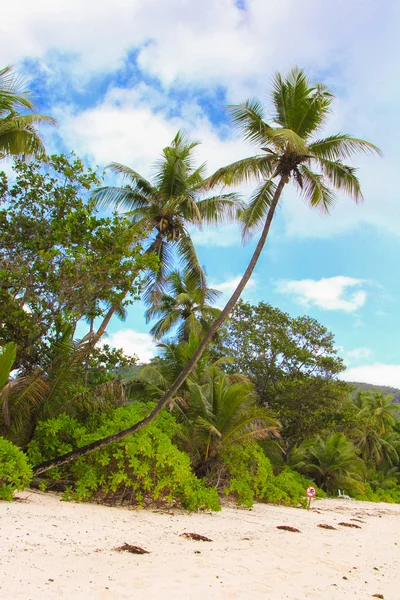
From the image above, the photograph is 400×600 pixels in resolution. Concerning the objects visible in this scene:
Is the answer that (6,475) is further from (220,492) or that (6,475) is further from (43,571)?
(220,492)

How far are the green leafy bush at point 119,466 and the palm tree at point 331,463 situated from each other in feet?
50.4

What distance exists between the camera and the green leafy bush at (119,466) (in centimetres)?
953

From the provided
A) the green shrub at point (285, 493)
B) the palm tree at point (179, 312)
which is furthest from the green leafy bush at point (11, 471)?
the palm tree at point (179, 312)

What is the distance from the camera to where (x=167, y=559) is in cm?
589

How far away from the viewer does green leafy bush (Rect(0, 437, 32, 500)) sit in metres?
7.54

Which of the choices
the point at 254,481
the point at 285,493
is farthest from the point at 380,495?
the point at 254,481

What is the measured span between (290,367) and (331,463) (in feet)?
18.6

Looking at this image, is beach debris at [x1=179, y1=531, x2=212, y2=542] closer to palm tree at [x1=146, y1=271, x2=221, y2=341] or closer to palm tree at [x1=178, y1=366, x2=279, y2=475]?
palm tree at [x1=178, y1=366, x2=279, y2=475]

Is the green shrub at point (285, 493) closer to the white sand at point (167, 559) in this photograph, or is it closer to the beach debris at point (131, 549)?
the white sand at point (167, 559)

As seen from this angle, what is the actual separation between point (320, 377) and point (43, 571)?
67.4 feet

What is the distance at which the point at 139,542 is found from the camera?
6746mm

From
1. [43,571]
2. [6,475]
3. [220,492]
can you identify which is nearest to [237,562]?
[43,571]

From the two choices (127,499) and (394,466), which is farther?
(394,466)

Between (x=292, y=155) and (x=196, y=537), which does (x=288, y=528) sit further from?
(x=292, y=155)
